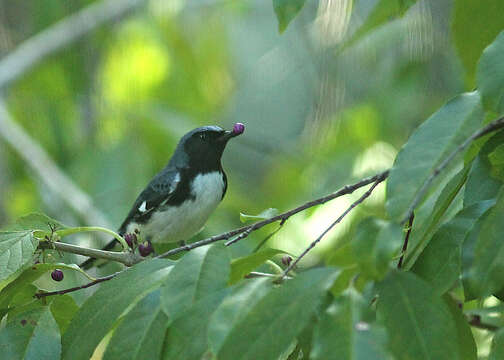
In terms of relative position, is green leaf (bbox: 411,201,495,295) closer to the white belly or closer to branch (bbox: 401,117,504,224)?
branch (bbox: 401,117,504,224)

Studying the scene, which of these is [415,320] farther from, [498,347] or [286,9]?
[286,9]

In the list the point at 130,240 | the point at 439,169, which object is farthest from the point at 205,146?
the point at 439,169

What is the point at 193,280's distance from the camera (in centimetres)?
148

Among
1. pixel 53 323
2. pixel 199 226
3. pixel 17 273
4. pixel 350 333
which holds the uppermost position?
pixel 199 226

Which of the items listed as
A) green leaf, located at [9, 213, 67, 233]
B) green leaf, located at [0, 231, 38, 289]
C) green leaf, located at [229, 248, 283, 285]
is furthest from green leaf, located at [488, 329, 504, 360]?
green leaf, located at [9, 213, 67, 233]

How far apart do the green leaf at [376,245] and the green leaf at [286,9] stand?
560mm

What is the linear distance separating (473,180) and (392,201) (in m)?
0.42

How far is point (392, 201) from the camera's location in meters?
1.29

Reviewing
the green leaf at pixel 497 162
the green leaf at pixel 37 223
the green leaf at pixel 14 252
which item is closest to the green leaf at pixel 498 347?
the green leaf at pixel 497 162

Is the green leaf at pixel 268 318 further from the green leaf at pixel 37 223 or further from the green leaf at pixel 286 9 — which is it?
the green leaf at pixel 37 223

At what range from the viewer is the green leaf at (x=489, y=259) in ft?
4.31

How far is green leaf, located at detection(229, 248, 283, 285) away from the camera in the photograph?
5.27 ft

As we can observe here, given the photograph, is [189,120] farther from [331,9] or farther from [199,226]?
[331,9]

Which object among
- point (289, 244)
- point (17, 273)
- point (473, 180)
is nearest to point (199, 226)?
point (289, 244)
